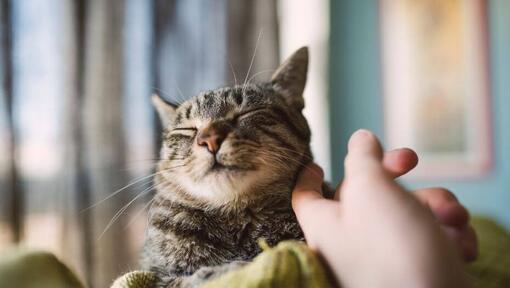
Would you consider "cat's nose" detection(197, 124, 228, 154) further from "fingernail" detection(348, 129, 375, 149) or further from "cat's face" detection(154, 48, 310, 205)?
"fingernail" detection(348, 129, 375, 149)

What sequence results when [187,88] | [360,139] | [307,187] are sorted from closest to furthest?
[360,139] → [307,187] → [187,88]

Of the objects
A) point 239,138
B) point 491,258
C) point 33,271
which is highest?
point 239,138

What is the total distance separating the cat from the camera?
750mm

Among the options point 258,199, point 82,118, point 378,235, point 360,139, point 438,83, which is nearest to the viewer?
point 378,235

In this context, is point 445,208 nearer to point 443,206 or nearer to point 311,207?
point 443,206

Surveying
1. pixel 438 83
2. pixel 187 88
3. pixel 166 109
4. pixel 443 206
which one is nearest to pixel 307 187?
pixel 443 206

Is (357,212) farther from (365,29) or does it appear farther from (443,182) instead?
(365,29)

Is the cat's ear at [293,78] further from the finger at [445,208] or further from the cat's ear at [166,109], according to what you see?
the finger at [445,208]

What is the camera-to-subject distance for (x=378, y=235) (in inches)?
16.7

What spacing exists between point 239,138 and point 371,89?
243cm

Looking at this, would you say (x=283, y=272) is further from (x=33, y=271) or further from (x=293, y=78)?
(x=293, y=78)

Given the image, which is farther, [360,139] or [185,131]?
[185,131]

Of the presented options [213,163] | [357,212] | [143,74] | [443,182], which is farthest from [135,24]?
[443,182]

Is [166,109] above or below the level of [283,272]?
above
